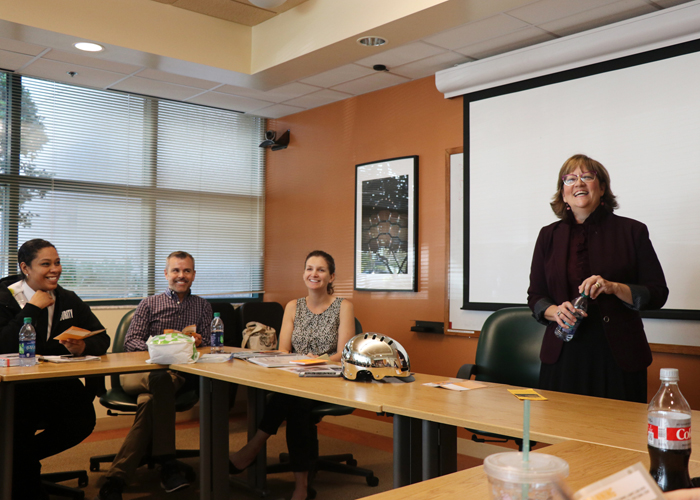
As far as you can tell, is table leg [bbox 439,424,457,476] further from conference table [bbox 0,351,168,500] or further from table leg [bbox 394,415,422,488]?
conference table [bbox 0,351,168,500]

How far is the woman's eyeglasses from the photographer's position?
8.29ft

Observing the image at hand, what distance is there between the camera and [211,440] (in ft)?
9.62

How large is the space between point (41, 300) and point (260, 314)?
223 cm

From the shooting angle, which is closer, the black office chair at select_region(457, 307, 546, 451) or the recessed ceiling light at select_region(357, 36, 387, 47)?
the black office chair at select_region(457, 307, 546, 451)

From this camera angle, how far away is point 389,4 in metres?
3.53

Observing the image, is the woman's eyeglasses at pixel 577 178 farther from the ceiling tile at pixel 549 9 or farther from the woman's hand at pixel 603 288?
the ceiling tile at pixel 549 9

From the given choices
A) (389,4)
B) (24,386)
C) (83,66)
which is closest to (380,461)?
(24,386)

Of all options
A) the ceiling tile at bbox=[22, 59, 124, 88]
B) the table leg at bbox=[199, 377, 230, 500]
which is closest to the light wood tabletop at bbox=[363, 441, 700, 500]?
the table leg at bbox=[199, 377, 230, 500]


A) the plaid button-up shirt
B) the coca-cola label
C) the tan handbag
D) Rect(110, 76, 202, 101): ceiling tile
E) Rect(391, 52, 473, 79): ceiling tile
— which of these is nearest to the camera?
the coca-cola label

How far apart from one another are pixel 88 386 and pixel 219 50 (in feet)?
8.08

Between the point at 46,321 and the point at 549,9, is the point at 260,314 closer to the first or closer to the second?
the point at 46,321

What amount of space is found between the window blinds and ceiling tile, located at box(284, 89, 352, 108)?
753mm

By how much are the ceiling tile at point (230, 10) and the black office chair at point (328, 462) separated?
2.23 metres

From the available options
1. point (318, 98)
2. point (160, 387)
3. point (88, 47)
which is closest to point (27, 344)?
point (160, 387)
